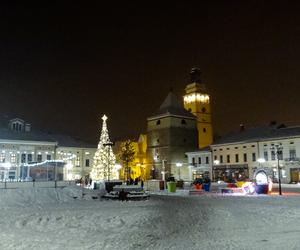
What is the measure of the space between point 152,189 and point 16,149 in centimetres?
2886

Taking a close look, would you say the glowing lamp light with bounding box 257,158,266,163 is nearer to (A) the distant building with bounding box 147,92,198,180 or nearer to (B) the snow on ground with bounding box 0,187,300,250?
(A) the distant building with bounding box 147,92,198,180

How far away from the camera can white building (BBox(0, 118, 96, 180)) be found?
6262cm

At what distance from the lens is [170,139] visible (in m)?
83.4

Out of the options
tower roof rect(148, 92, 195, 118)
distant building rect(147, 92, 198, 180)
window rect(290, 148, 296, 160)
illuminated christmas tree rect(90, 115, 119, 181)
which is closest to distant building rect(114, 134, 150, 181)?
distant building rect(147, 92, 198, 180)

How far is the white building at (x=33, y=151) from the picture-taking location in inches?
2466

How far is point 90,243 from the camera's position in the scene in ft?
38.7

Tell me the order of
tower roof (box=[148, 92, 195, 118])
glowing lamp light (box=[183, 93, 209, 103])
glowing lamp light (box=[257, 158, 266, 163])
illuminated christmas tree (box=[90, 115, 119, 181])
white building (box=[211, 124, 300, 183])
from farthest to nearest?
glowing lamp light (box=[183, 93, 209, 103]), tower roof (box=[148, 92, 195, 118]), glowing lamp light (box=[257, 158, 266, 163]), white building (box=[211, 124, 300, 183]), illuminated christmas tree (box=[90, 115, 119, 181])

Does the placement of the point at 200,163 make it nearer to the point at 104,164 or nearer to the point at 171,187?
the point at 104,164

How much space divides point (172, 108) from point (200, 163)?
1764cm

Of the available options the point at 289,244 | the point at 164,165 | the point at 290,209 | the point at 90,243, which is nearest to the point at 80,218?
the point at 90,243

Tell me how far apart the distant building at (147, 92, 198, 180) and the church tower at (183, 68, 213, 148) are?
498cm

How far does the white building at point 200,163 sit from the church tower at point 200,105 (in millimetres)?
16148

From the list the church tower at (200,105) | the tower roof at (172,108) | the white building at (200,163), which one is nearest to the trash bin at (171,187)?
the white building at (200,163)

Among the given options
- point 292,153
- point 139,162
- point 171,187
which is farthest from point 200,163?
point 171,187
